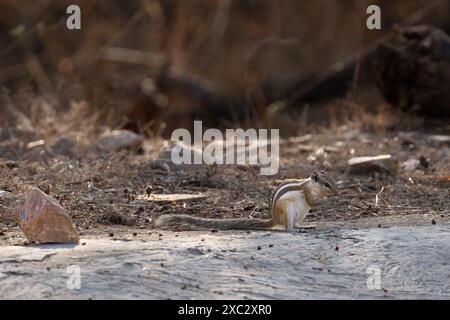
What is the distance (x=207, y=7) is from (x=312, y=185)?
1169cm

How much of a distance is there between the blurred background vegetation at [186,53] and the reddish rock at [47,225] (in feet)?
16.4

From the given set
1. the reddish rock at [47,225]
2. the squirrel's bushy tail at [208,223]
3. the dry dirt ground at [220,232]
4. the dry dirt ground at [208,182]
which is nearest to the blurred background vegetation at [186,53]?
the dry dirt ground at [208,182]

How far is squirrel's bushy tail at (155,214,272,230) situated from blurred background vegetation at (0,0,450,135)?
4.59m

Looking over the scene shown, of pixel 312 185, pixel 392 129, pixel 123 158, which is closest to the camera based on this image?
pixel 312 185

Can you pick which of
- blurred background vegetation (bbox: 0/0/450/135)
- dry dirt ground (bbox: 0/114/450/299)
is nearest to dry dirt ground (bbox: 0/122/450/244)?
dry dirt ground (bbox: 0/114/450/299)

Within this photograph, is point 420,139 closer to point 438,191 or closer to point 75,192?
point 438,191

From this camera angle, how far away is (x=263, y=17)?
61.1 ft

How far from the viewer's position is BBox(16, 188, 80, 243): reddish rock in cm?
517

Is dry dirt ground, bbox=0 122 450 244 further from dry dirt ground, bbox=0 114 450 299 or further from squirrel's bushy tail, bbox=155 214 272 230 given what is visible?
squirrel's bushy tail, bbox=155 214 272 230

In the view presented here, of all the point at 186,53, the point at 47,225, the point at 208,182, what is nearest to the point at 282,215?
the point at 47,225

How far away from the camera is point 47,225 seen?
517cm

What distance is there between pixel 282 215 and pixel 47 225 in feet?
4.91

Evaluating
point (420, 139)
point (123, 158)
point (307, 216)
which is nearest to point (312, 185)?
point (307, 216)
